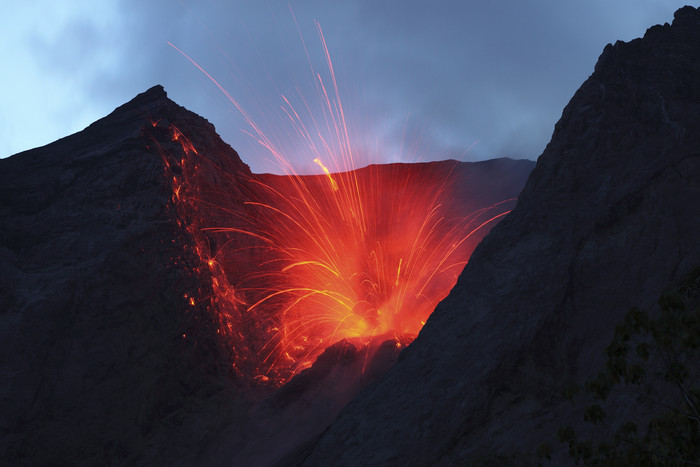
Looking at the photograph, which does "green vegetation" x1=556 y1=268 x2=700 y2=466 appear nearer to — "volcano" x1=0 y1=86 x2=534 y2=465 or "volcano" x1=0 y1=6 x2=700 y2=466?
"volcano" x1=0 y1=6 x2=700 y2=466

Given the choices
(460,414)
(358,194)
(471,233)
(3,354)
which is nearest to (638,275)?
(460,414)

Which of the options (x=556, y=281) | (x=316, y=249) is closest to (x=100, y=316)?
(x=316, y=249)

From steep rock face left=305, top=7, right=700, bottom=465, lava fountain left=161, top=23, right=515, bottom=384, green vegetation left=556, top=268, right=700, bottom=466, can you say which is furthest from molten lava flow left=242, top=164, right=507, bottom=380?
green vegetation left=556, top=268, right=700, bottom=466


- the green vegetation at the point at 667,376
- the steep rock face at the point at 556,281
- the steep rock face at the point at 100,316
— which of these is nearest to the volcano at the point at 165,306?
the steep rock face at the point at 100,316

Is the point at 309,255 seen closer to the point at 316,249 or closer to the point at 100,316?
the point at 316,249

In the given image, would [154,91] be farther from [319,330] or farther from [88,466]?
[88,466]

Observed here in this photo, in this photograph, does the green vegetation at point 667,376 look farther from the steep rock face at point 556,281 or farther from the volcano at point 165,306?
the volcano at point 165,306
